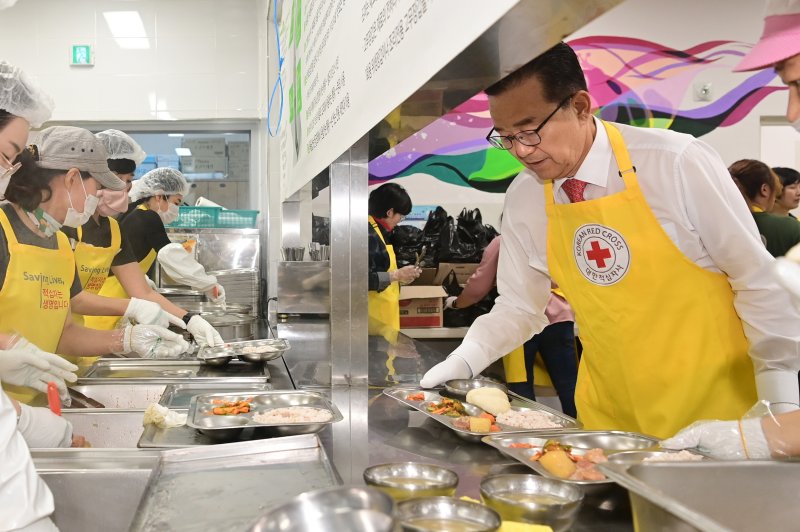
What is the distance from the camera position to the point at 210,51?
5906 mm

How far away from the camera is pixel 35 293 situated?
7.85ft

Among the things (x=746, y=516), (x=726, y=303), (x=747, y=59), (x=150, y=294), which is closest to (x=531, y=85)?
(x=747, y=59)

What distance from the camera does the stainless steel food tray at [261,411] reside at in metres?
1.58

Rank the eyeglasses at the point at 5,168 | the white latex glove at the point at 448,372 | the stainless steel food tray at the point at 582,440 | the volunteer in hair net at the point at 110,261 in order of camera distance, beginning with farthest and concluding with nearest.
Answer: the volunteer in hair net at the point at 110,261
the white latex glove at the point at 448,372
the eyeglasses at the point at 5,168
the stainless steel food tray at the point at 582,440

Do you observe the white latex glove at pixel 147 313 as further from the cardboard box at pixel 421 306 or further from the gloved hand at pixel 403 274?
the cardboard box at pixel 421 306

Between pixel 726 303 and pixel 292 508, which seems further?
pixel 726 303

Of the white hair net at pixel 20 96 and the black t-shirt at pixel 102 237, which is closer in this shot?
the white hair net at pixel 20 96

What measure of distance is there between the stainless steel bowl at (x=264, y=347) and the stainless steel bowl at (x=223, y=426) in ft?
3.16

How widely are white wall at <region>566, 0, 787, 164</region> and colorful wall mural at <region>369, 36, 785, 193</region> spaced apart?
2.3 inches

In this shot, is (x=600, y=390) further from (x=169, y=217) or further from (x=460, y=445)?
(x=169, y=217)

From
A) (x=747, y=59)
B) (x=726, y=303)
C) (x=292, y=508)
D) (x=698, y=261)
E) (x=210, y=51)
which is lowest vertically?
(x=292, y=508)

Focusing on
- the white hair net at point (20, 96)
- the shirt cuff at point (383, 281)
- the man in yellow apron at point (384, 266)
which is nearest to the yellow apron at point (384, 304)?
the man in yellow apron at point (384, 266)

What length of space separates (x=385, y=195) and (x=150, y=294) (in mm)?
1848

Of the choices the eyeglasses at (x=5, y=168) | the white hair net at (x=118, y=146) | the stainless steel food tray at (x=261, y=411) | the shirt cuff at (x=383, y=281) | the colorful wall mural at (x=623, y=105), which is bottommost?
the stainless steel food tray at (x=261, y=411)
